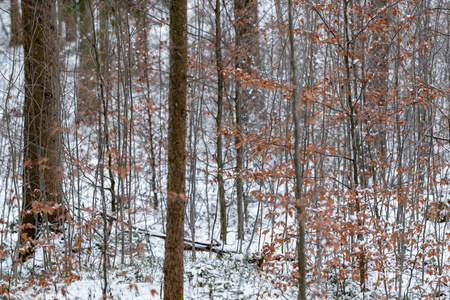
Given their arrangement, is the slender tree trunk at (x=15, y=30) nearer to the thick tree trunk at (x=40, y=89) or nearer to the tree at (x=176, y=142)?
the thick tree trunk at (x=40, y=89)

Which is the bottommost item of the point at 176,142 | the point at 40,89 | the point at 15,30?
the point at 176,142

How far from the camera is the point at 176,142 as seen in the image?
178 inches

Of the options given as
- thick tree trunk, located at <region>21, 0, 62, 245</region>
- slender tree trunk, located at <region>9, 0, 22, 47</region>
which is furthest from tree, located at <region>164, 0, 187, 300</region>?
thick tree trunk, located at <region>21, 0, 62, 245</region>

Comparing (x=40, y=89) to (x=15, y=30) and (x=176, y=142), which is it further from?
(x=176, y=142)

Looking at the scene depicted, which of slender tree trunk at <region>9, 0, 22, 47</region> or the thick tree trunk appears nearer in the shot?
slender tree trunk at <region>9, 0, 22, 47</region>

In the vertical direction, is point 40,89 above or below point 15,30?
below

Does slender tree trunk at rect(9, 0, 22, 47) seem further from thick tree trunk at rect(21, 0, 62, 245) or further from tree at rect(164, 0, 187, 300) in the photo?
tree at rect(164, 0, 187, 300)

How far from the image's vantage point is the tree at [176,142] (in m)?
4.48

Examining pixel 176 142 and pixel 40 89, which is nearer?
pixel 176 142

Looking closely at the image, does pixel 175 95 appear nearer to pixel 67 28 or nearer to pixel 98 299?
pixel 98 299

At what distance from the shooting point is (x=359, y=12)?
5984mm

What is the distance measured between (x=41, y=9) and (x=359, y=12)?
18.5 feet

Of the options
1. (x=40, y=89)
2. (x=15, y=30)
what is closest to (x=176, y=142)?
(x=40, y=89)

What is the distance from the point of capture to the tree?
4.48 metres
